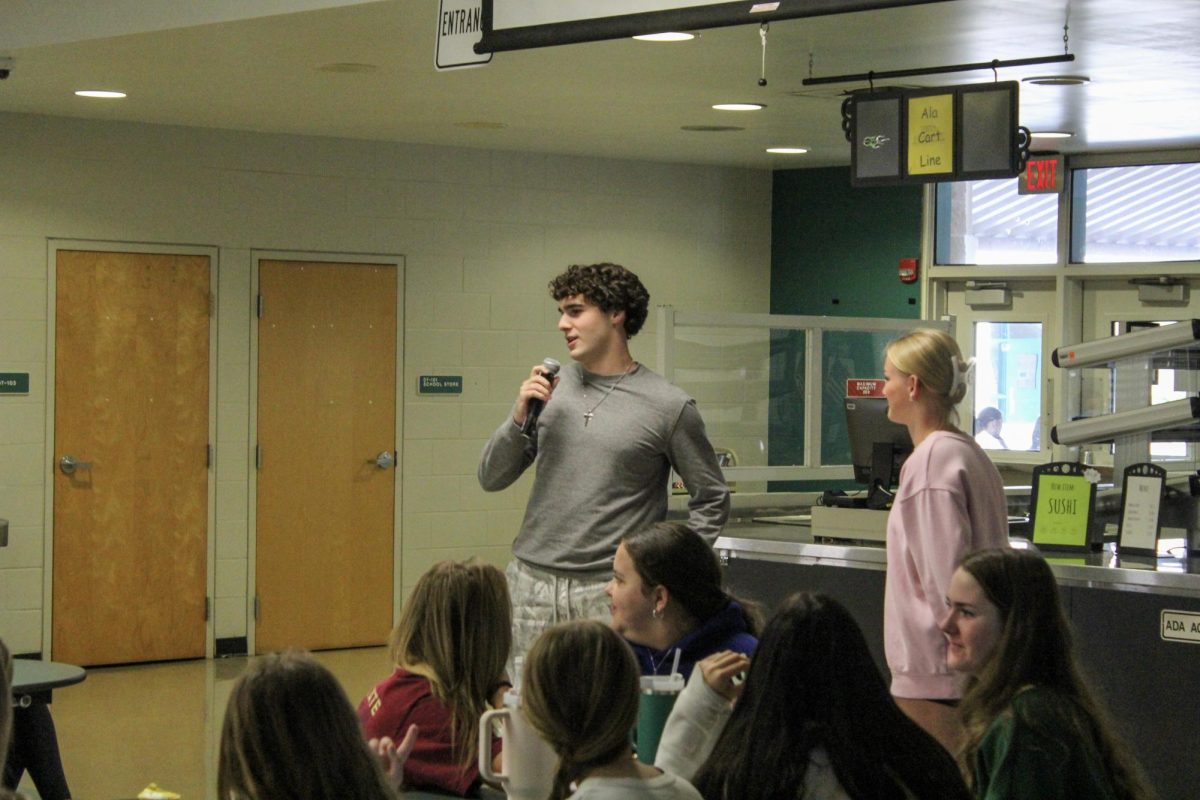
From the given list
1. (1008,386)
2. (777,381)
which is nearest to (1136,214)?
(1008,386)

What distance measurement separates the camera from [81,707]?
6.95 metres

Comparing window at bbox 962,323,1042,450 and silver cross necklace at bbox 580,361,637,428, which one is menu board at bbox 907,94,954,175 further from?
window at bbox 962,323,1042,450

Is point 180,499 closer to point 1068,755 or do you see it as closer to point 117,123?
point 117,123

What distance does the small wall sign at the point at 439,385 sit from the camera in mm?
8523

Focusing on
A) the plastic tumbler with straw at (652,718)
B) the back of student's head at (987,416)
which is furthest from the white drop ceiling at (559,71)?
the plastic tumbler with straw at (652,718)

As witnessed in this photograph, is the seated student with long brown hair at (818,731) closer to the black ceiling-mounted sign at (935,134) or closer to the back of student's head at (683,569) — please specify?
the back of student's head at (683,569)

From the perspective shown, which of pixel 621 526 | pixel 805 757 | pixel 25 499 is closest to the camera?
pixel 805 757

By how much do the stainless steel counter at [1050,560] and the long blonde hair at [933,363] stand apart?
47.7 inches

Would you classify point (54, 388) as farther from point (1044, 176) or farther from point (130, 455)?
point (1044, 176)

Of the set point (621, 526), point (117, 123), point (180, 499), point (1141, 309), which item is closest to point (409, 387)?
point (180, 499)

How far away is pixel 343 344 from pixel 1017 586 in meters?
6.13

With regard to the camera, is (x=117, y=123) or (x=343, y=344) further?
(x=343, y=344)

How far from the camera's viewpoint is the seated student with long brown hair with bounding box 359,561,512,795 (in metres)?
2.76

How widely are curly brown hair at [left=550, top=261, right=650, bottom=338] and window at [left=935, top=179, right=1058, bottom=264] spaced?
5.51 m
